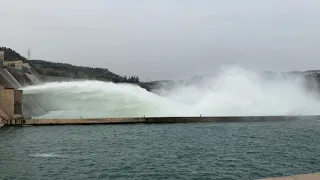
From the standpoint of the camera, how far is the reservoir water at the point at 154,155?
20.4m

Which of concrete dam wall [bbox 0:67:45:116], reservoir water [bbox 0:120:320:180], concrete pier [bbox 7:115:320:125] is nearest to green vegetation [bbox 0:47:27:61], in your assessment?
concrete dam wall [bbox 0:67:45:116]

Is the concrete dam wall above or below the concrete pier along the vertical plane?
above

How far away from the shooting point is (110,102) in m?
62.9

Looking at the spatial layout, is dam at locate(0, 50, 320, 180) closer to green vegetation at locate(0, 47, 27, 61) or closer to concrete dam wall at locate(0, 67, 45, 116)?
concrete dam wall at locate(0, 67, 45, 116)

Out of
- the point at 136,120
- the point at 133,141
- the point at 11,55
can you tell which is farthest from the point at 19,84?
the point at 11,55

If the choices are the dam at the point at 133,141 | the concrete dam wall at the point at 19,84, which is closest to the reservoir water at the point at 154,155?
the dam at the point at 133,141

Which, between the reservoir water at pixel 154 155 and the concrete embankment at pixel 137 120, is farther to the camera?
the concrete embankment at pixel 137 120

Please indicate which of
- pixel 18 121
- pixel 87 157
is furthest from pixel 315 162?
pixel 18 121

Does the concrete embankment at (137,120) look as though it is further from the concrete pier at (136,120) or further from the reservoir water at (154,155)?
the reservoir water at (154,155)

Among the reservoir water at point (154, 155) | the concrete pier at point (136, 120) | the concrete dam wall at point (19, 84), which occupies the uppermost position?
the concrete dam wall at point (19, 84)

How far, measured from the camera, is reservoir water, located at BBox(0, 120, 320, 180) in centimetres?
2036

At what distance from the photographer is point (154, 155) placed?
25719 mm

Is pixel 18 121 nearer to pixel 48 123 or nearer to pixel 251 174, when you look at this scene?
pixel 48 123

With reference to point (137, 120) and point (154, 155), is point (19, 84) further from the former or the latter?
point (154, 155)
